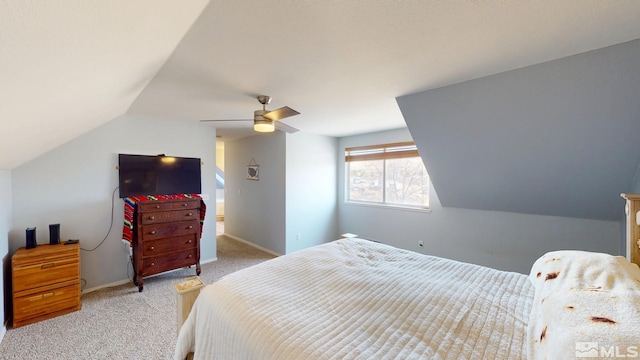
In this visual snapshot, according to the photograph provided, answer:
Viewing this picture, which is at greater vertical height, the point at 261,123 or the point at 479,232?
the point at 261,123

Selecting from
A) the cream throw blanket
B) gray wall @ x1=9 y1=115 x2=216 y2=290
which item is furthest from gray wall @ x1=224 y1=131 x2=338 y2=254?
the cream throw blanket

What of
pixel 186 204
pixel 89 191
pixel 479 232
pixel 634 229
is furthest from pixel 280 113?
pixel 479 232

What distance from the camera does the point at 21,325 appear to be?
2.24 metres

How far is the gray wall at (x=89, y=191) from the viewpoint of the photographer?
8.73 feet

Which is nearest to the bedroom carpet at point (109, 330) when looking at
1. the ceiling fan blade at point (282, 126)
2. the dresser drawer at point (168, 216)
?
the dresser drawer at point (168, 216)

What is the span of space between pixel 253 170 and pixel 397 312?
4213 millimetres

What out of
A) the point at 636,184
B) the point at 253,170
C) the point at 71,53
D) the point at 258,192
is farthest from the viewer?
the point at 253,170

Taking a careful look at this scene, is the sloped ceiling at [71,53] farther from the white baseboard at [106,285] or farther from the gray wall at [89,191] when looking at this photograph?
the white baseboard at [106,285]

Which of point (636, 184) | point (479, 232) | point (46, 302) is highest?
point (636, 184)

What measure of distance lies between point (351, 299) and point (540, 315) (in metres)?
0.81

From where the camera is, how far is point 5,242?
2316 millimetres

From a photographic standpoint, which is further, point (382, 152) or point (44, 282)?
point (382, 152)

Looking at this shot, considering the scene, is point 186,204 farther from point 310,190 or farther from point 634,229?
point 634,229

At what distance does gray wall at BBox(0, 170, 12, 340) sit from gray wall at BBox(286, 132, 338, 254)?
10.1 feet
